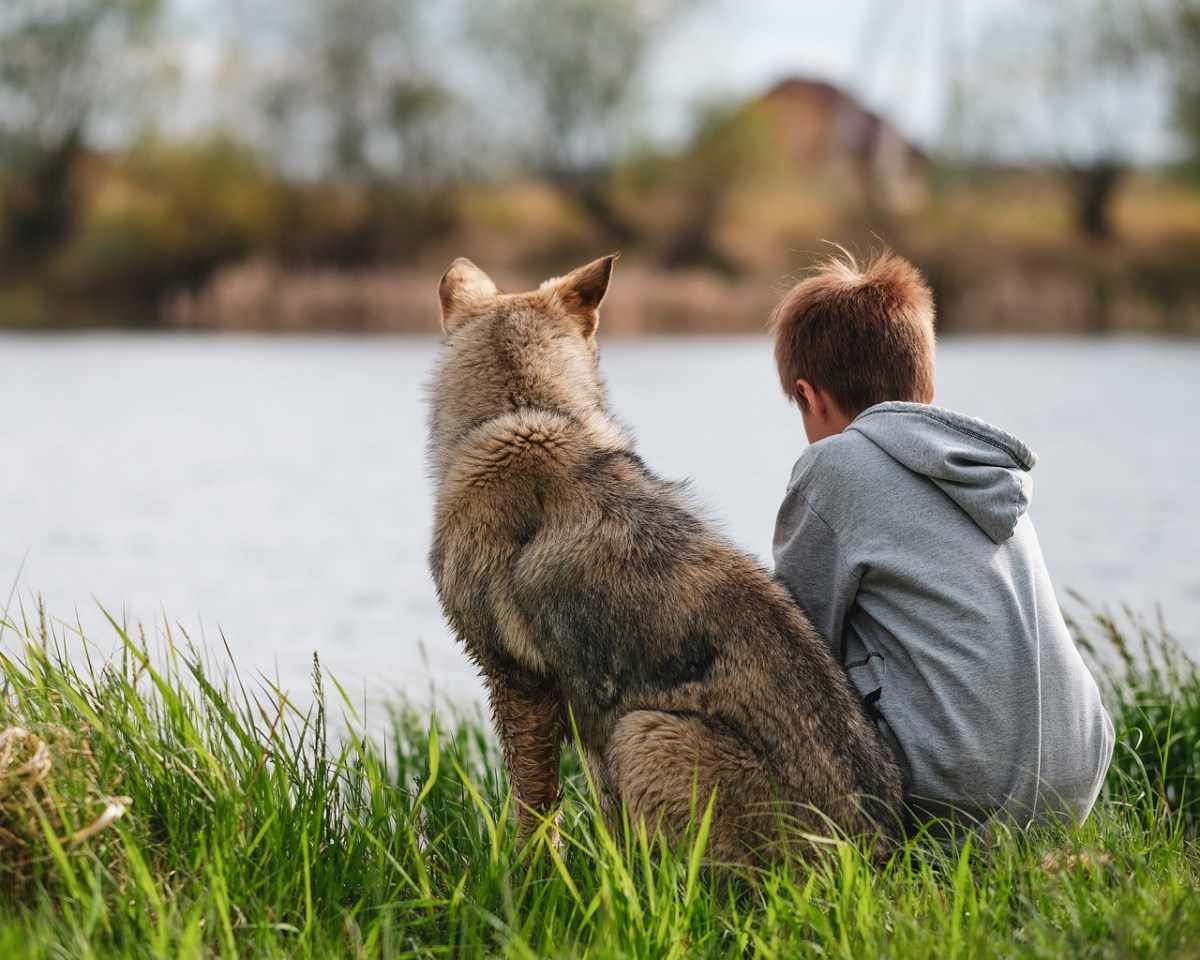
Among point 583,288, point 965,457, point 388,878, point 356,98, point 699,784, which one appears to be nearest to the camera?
point 699,784

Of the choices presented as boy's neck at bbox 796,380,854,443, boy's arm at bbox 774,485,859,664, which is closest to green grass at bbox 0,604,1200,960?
boy's arm at bbox 774,485,859,664

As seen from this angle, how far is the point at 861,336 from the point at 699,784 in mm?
1310

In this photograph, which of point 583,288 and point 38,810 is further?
point 583,288

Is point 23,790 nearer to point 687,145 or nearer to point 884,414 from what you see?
point 884,414

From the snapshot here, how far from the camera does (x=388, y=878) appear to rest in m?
3.36

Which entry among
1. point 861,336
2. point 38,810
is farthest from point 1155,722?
point 38,810

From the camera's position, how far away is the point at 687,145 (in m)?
39.7

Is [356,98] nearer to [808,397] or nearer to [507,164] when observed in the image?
[507,164]

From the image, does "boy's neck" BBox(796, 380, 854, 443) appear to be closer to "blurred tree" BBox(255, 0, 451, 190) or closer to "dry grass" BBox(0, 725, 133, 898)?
"dry grass" BBox(0, 725, 133, 898)

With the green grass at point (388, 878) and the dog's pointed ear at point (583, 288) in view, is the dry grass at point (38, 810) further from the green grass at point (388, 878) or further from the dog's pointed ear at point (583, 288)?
the dog's pointed ear at point (583, 288)

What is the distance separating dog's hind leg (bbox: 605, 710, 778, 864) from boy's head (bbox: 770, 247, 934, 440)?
107 centimetres

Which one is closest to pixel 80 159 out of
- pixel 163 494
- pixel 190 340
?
pixel 190 340

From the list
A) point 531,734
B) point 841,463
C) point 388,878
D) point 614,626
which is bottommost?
point 388,878

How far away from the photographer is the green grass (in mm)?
2760
